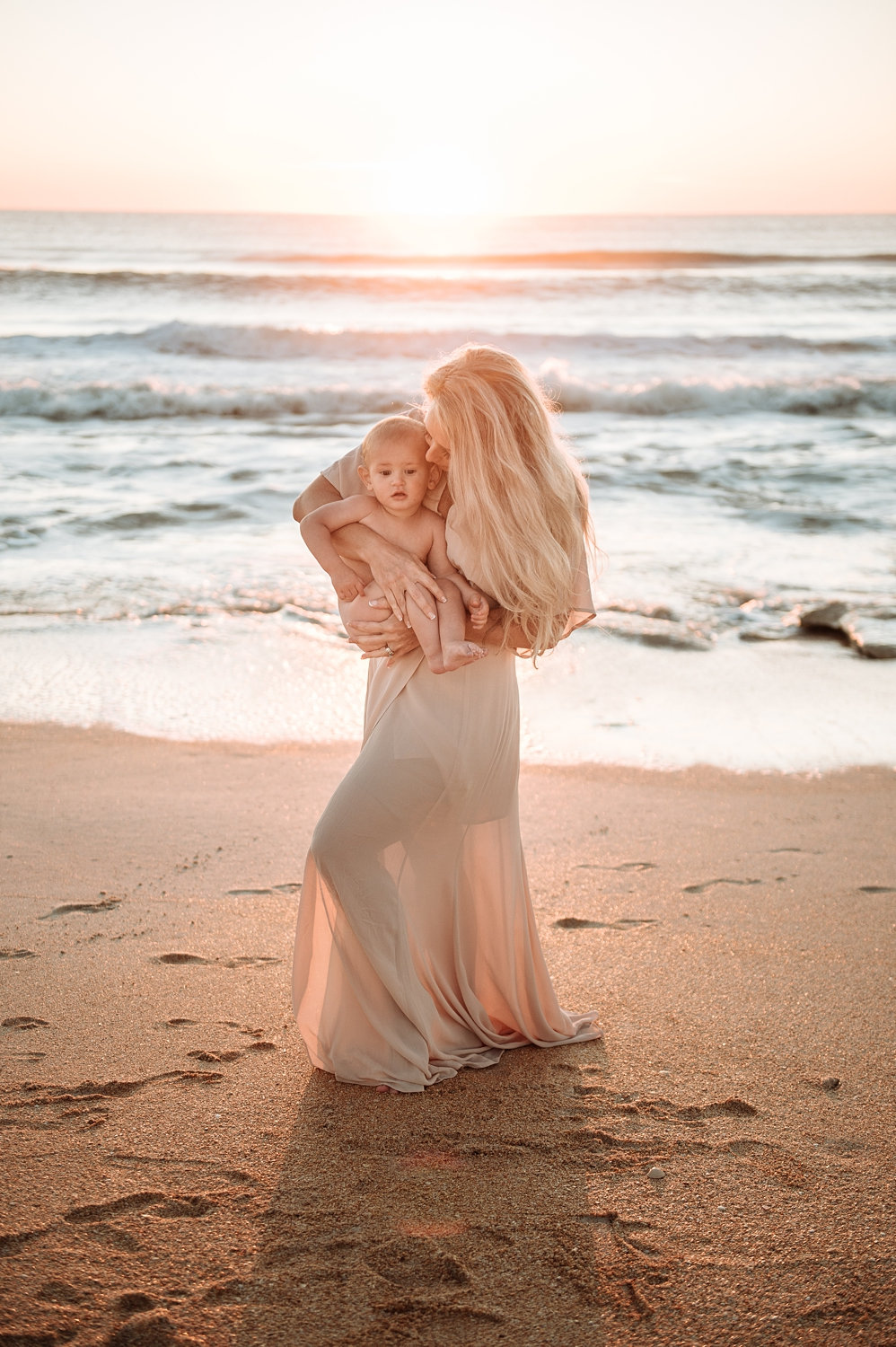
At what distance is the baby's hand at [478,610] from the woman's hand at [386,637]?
0.19 meters

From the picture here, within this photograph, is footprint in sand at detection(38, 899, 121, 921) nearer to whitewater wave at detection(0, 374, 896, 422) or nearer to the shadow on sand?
→ the shadow on sand

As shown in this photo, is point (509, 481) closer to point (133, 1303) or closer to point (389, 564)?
point (389, 564)

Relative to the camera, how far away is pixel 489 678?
2977 millimetres

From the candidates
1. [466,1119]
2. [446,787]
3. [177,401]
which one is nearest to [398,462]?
[446,787]

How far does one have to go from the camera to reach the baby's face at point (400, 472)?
2814 mm

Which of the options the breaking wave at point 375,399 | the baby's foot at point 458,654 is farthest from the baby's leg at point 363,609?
the breaking wave at point 375,399

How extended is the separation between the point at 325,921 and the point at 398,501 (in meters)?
1.13

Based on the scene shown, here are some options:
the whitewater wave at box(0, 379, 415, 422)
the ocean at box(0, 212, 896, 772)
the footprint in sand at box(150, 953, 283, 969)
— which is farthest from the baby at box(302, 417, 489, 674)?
the whitewater wave at box(0, 379, 415, 422)

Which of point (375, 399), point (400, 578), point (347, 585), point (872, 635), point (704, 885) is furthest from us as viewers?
point (375, 399)

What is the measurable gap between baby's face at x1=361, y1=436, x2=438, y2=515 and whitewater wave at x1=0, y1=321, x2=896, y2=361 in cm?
1962

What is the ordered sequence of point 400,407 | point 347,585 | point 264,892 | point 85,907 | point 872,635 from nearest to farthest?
1. point 347,585
2. point 85,907
3. point 264,892
4. point 872,635
5. point 400,407

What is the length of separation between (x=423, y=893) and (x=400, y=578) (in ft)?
2.81

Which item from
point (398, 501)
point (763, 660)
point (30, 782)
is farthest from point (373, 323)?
point (398, 501)

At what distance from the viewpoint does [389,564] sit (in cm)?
292
